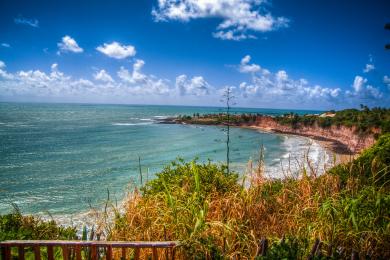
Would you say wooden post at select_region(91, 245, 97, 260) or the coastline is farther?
the coastline

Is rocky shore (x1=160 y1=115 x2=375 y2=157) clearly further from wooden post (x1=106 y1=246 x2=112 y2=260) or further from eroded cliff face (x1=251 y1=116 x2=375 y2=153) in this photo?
wooden post (x1=106 y1=246 x2=112 y2=260)

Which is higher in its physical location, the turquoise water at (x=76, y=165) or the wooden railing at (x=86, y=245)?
the wooden railing at (x=86, y=245)

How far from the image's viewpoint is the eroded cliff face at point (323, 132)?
46562mm

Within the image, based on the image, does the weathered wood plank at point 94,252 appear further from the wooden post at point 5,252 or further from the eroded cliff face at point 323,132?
the eroded cliff face at point 323,132

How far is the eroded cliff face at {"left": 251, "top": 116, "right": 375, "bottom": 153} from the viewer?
46562mm

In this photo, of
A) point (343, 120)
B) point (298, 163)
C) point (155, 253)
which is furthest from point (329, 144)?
point (155, 253)

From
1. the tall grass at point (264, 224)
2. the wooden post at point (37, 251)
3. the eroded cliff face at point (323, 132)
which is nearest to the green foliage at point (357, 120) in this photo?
the eroded cliff face at point (323, 132)

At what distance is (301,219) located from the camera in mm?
4508

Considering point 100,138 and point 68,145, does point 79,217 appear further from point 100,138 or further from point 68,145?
point 100,138

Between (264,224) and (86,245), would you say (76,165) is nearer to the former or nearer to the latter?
(86,245)

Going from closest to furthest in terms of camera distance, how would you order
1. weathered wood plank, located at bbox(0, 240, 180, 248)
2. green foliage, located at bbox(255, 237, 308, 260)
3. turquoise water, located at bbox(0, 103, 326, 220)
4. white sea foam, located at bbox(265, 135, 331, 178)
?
green foliage, located at bbox(255, 237, 308, 260)
weathered wood plank, located at bbox(0, 240, 180, 248)
white sea foam, located at bbox(265, 135, 331, 178)
turquoise water, located at bbox(0, 103, 326, 220)

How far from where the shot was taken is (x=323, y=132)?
6222cm

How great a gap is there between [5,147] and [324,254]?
41.2 meters

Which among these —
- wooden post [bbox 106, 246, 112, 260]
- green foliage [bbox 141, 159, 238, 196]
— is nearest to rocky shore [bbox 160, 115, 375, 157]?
green foliage [bbox 141, 159, 238, 196]
